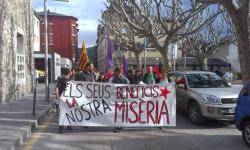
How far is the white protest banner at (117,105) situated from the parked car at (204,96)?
124 centimetres

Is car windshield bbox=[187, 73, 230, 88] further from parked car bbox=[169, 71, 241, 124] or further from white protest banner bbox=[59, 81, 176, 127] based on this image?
white protest banner bbox=[59, 81, 176, 127]

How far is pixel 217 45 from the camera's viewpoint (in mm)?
43781

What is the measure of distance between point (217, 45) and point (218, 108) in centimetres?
3288

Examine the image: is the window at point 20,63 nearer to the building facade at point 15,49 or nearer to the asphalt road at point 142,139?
the building facade at point 15,49

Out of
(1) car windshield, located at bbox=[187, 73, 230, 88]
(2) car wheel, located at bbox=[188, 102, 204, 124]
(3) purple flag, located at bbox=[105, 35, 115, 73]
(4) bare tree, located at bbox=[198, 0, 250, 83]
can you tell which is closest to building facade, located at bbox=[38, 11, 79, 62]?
(3) purple flag, located at bbox=[105, 35, 115, 73]

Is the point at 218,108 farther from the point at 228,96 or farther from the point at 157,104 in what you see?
the point at 157,104

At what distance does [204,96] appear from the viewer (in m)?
12.2

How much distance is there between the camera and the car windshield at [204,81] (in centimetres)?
1362

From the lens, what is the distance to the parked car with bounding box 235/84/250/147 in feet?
29.8

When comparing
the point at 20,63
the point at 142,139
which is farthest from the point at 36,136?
the point at 20,63

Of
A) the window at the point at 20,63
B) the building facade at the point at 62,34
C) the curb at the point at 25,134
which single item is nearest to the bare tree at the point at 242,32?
the curb at the point at 25,134

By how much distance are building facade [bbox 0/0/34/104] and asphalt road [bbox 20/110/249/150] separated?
6340 mm

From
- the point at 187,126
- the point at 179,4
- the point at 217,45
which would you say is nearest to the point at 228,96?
the point at 187,126

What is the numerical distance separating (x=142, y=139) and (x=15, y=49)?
38.2ft
